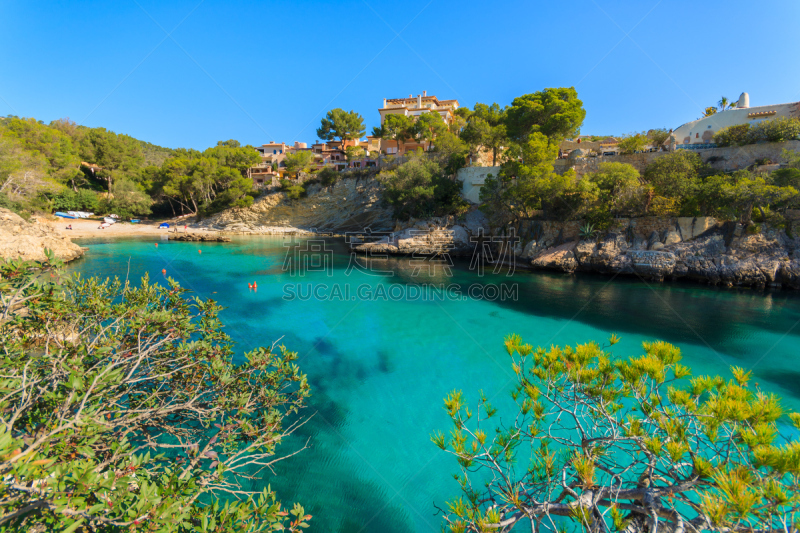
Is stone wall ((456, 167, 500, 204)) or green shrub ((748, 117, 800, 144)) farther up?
green shrub ((748, 117, 800, 144))

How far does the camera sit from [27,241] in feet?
53.9

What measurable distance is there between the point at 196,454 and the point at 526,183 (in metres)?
21.2

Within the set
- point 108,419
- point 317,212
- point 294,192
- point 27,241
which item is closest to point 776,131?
point 108,419

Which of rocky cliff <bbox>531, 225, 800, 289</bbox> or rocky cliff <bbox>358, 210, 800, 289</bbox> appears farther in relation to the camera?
rocky cliff <bbox>358, 210, 800, 289</bbox>

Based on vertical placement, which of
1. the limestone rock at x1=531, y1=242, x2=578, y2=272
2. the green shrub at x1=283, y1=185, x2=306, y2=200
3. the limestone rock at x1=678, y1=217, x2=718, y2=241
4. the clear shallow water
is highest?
the green shrub at x1=283, y1=185, x2=306, y2=200

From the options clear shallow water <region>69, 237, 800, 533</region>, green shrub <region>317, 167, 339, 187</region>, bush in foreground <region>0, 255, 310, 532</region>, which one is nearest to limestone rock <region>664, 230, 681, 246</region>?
clear shallow water <region>69, 237, 800, 533</region>

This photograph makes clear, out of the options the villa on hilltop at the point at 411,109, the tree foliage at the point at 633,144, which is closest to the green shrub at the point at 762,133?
the tree foliage at the point at 633,144

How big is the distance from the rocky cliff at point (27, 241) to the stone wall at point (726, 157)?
31.8m

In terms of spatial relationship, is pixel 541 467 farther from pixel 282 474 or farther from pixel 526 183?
pixel 526 183

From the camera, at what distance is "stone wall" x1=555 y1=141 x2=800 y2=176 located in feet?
64.8

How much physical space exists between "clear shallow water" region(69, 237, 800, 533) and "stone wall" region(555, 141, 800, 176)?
967 centimetres

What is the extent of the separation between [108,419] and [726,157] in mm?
31713

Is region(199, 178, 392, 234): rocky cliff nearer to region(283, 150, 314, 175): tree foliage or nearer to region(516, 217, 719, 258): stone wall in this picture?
region(283, 150, 314, 175): tree foliage

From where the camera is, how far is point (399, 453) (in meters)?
6.02
